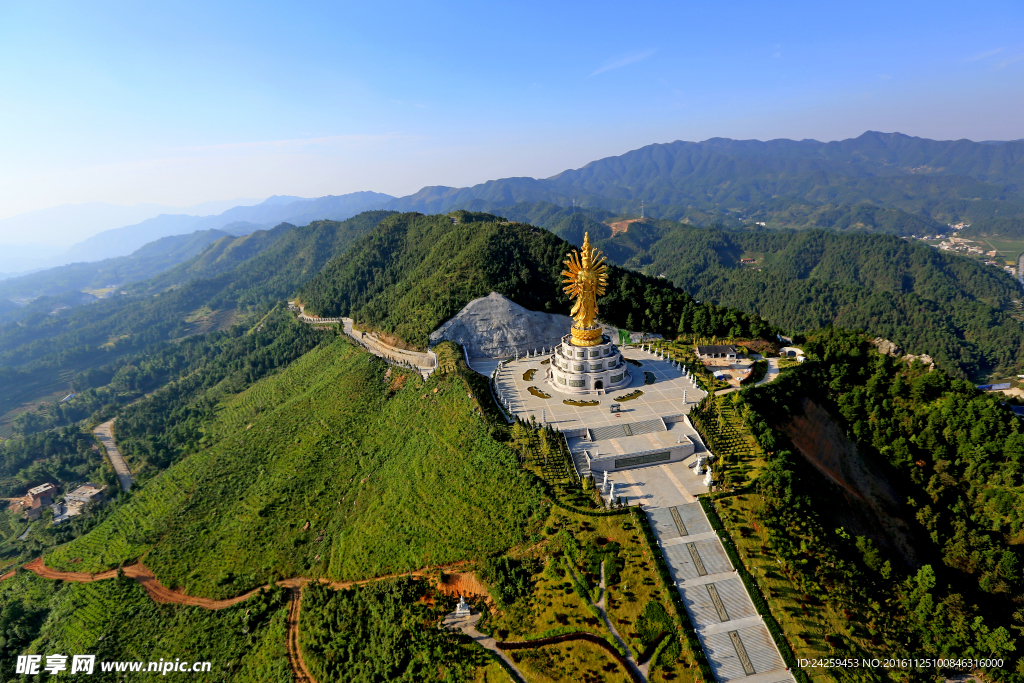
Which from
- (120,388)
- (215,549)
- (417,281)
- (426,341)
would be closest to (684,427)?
(426,341)

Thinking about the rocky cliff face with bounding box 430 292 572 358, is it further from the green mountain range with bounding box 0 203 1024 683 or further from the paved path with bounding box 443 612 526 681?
the paved path with bounding box 443 612 526 681

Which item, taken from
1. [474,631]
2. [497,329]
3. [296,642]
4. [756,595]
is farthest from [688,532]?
[497,329]

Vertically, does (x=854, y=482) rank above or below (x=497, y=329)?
below

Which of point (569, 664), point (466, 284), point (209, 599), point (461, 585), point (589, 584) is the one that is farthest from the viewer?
point (466, 284)

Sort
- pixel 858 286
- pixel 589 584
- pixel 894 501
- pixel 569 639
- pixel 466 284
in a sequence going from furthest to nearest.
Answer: pixel 858 286 → pixel 466 284 → pixel 894 501 → pixel 589 584 → pixel 569 639

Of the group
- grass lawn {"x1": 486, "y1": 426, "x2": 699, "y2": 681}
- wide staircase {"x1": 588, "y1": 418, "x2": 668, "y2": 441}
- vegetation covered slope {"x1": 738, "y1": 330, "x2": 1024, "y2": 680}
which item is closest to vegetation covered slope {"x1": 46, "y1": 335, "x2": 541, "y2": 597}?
grass lawn {"x1": 486, "y1": 426, "x2": 699, "y2": 681}

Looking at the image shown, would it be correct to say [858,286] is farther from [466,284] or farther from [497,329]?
[497,329]
